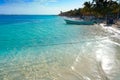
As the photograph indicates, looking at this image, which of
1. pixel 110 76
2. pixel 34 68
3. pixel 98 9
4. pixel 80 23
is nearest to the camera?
pixel 110 76

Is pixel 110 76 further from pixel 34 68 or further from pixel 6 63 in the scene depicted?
pixel 6 63

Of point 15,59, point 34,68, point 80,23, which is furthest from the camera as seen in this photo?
point 80,23

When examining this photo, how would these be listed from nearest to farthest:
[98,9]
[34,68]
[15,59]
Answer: [34,68] → [15,59] → [98,9]

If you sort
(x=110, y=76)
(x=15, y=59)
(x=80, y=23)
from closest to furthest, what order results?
(x=110, y=76)
(x=15, y=59)
(x=80, y=23)

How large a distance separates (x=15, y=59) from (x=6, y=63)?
102 cm

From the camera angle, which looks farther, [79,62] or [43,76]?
[79,62]

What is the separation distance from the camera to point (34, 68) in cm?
963

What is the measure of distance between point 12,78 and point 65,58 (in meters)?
4.45

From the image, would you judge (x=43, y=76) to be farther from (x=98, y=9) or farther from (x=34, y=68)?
(x=98, y=9)

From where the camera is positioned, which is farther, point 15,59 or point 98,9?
point 98,9

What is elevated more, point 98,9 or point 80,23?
point 98,9

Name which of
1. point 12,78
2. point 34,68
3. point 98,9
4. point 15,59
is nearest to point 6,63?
point 15,59

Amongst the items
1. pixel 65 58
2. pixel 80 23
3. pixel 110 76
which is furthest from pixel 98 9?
pixel 110 76

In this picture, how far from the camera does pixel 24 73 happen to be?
8750mm
